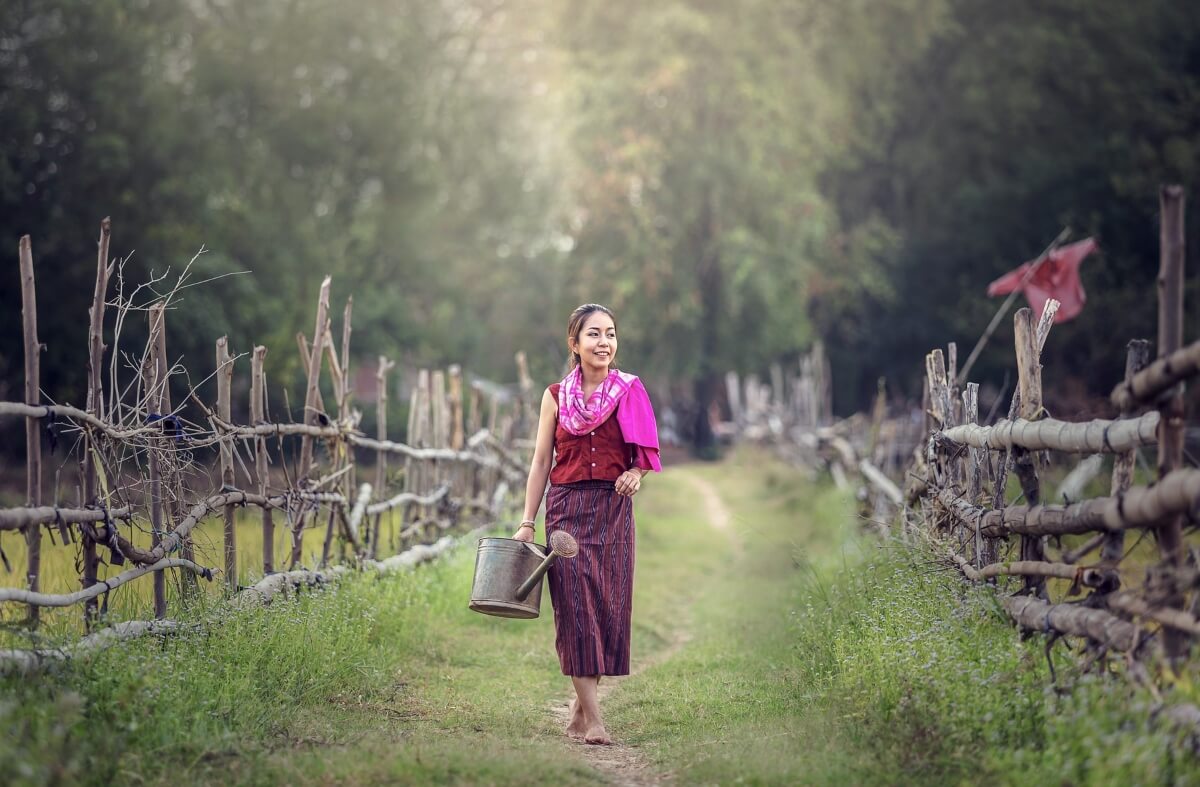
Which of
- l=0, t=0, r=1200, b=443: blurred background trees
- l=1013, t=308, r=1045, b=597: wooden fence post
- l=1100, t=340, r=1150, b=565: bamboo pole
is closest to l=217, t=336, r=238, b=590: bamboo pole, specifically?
l=1013, t=308, r=1045, b=597: wooden fence post

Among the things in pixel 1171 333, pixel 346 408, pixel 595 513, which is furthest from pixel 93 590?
pixel 1171 333

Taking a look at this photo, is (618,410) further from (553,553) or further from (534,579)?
(534,579)

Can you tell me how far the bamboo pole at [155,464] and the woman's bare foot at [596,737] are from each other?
1878 millimetres

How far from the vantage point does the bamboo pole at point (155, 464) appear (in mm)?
5383

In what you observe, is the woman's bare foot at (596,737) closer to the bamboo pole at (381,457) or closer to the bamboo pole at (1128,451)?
the bamboo pole at (1128,451)

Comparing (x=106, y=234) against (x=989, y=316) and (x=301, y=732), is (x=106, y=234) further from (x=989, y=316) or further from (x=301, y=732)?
(x=989, y=316)

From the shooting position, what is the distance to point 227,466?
610 cm

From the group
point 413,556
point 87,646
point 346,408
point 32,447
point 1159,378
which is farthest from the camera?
point 413,556

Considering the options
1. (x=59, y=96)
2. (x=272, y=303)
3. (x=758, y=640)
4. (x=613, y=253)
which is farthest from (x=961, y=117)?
(x=758, y=640)

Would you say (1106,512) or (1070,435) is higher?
(1070,435)

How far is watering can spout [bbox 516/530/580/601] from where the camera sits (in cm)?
537

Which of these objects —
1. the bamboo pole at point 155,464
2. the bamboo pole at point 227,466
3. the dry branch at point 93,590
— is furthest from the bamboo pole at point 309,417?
the bamboo pole at point 155,464

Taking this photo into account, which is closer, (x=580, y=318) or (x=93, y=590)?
(x=93, y=590)

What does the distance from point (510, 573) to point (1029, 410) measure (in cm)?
229
